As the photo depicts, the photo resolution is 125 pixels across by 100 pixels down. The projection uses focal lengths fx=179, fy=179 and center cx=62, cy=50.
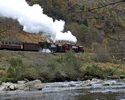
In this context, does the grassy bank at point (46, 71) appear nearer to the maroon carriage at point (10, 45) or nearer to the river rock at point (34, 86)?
the maroon carriage at point (10, 45)

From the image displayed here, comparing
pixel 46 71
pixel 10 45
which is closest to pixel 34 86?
pixel 46 71

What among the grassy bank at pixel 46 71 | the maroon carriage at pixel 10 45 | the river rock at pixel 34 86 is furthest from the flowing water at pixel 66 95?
the maroon carriage at pixel 10 45

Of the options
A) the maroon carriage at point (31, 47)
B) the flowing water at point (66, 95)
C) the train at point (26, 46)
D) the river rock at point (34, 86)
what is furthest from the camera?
the maroon carriage at point (31, 47)

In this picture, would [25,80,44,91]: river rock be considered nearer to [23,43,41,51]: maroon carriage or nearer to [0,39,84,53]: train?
[0,39,84,53]: train

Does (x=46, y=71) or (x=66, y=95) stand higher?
(x=46, y=71)

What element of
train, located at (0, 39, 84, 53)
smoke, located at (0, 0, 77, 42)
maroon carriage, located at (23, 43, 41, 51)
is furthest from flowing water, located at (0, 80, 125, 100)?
smoke, located at (0, 0, 77, 42)

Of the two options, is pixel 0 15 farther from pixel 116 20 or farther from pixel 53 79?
pixel 116 20

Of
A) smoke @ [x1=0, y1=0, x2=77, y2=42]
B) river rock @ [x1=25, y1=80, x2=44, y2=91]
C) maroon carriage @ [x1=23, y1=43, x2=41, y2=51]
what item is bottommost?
river rock @ [x1=25, y1=80, x2=44, y2=91]

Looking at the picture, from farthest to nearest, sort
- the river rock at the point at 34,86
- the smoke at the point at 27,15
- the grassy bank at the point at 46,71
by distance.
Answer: the smoke at the point at 27,15 < the grassy bank at the point at 46,71 < the river rock at the point at 34,86

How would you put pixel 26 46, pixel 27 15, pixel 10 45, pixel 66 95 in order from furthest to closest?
pixel 27 15, pixel 26 46, pixel 10 45, pixel 66 95

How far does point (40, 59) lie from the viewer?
4566 centimetres

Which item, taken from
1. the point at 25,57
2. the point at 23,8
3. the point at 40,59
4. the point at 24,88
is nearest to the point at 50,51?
the point at 40,59

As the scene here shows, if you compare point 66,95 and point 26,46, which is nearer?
point 66,95

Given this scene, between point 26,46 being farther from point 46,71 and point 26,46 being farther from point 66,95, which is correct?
point 66,95
